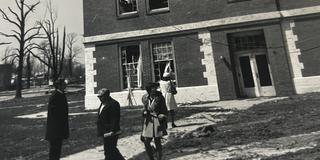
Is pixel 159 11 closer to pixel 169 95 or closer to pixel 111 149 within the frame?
pixel 169 95

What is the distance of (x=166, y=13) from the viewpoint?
54.9 ft

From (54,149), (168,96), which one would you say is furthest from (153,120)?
(168,96)

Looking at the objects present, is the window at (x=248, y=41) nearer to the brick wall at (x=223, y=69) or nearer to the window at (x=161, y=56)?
the brick wall at (x=223, y=69)

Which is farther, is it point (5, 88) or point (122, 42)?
point (5, 88)

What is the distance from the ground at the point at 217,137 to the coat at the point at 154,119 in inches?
31.6

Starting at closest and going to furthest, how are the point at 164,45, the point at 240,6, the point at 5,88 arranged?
the point at 240,6
the point at 164,45
the point at 5,88

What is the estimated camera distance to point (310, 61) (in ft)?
48.5

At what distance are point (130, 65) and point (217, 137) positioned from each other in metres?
10.5

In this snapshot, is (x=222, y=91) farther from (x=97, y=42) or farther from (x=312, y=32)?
(x=97, y=42)

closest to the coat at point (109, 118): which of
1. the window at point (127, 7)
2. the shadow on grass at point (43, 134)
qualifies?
the shadow on grass at point (43, 134)

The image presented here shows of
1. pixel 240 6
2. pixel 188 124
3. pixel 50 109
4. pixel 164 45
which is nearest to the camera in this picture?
pixel 50 109

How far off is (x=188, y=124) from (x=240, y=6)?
8688 mm

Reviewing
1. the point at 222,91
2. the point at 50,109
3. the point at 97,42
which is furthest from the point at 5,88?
the point at 50,109

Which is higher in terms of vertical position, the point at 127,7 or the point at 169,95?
the point at 127,7
